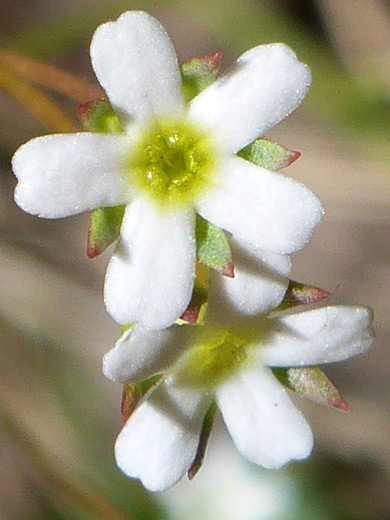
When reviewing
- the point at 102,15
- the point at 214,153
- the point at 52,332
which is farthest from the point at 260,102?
the point at 52,332

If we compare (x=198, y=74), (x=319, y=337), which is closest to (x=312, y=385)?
(x=319, y=337)

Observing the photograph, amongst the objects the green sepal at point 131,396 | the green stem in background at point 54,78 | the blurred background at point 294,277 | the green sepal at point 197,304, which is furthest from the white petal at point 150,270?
the blurred background at point 294,277

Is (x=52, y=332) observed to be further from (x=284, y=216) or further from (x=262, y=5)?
(x=284, y=216)

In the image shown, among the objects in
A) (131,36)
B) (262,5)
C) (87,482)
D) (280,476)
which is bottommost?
(280,476)

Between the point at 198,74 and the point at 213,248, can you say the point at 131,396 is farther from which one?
the point at 198,74

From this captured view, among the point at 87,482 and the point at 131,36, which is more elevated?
the point at 131,36

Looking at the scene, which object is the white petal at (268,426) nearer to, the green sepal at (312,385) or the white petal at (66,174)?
the green sepal at (312,385)

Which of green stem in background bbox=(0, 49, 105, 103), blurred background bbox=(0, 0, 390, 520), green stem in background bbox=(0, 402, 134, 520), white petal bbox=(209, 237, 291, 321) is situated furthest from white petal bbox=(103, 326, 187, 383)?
blurred background bbox=(0, 0, 390, 520)
